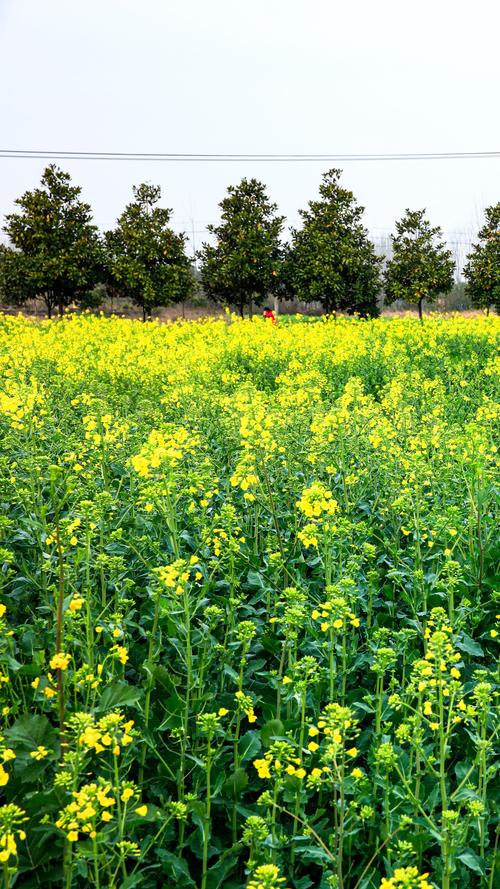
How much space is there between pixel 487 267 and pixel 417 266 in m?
2.89

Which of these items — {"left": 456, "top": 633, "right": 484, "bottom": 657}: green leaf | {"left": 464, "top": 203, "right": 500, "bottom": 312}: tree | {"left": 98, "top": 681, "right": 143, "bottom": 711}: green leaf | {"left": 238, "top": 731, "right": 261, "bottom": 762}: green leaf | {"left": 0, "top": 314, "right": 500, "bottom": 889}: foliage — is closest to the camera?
{"left": 0, "top": 314, "right": 500, "bottom": 889}: foliage

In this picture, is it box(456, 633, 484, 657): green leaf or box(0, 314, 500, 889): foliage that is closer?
box(0, 314, 500, 889): foliage

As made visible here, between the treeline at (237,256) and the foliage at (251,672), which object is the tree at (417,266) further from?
the foliage at (251,672)

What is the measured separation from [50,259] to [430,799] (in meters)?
31.1

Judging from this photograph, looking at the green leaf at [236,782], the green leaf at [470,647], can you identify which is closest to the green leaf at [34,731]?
the green leaf at [236,782]

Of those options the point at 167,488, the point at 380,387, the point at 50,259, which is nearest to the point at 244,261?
the point at 50,259

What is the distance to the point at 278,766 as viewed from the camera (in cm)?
194

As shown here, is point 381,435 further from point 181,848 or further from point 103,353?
point 103,353

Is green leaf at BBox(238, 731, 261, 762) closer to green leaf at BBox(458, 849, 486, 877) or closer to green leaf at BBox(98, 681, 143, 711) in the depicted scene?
green leaf at BBox(98, 681, 143, 711)

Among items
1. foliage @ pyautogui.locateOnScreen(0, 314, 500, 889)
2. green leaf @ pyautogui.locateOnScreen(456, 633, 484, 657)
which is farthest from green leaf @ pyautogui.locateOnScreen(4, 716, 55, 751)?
green leaf @ pyautogui.locateOnScreen(456, 633, 484, 657)

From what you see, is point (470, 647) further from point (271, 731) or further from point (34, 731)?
point (34, 731)

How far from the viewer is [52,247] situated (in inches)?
1230

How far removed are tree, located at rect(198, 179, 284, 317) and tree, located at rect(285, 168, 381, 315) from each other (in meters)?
1.14

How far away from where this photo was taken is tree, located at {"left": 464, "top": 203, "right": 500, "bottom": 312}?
30438 millimetres
